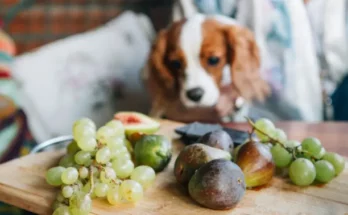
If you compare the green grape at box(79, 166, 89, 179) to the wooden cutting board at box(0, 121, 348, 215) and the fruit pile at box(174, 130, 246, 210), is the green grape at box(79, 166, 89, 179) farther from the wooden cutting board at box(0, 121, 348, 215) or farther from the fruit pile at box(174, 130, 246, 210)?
the fruit pile at box(174, 130, 246, 210)

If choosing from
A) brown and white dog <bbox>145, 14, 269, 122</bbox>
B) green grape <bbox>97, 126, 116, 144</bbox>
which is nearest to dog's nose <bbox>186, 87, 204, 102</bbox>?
brown and white dog <bbox>145, 14, 269, 122</bbox>

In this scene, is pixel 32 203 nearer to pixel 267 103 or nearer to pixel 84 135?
pixel 84 135

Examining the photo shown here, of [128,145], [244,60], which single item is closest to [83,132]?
[128,145]

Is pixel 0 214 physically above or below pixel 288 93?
below

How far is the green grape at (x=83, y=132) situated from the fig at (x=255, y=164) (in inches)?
10.0

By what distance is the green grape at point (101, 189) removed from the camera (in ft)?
2.47

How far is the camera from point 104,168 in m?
0.78

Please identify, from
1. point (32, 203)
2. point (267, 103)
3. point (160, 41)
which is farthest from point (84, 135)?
point (267, 103)

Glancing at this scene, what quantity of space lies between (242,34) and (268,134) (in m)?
0.63

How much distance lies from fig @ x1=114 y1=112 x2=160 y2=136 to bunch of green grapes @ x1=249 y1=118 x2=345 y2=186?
232mm

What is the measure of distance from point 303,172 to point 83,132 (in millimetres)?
377

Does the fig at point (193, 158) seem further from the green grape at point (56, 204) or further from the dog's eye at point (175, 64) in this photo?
the dog's eye at point (175, 64)

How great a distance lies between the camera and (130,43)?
5.98ft

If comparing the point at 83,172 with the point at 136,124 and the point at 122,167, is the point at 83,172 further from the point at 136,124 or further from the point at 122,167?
the point at 136,124
